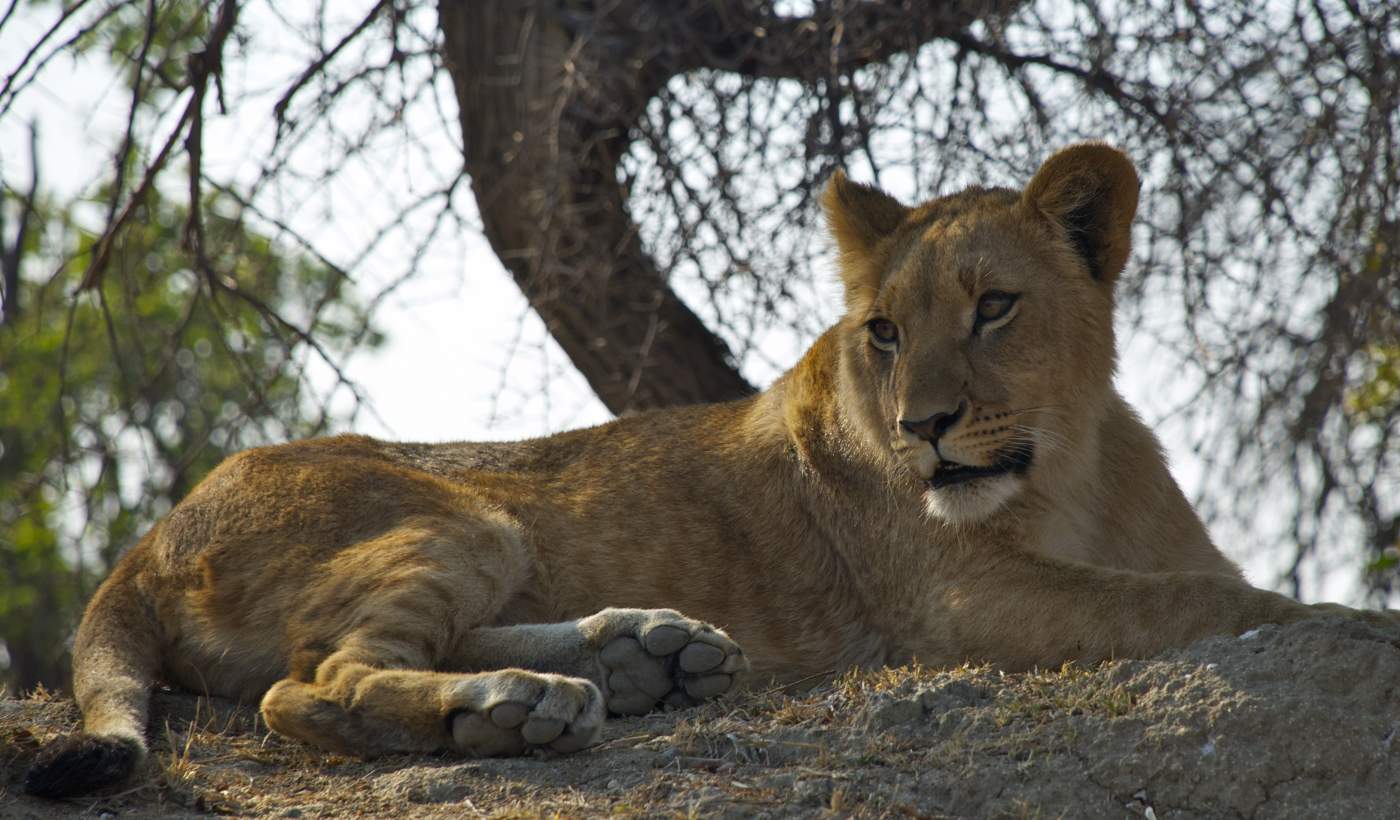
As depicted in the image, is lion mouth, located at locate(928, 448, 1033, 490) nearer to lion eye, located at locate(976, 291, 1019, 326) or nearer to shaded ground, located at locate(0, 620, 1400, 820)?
lion eye, located at locate(976, 291, 1019, 326)

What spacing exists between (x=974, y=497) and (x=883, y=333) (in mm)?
642

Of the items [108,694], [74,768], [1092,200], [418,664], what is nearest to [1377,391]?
[1092,200]

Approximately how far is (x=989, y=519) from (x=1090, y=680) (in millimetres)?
864

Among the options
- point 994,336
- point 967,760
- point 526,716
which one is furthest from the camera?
point 994,336

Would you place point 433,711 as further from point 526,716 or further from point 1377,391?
point 1377,391

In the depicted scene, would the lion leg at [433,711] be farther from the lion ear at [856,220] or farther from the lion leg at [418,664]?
the lion ear at [856,220]

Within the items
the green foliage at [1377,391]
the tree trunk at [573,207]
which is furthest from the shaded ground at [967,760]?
the green foliage at [1377,391]

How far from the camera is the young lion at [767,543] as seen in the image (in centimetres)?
421

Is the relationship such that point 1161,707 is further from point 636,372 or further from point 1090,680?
point 636,372

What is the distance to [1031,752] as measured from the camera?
3516 millimetres

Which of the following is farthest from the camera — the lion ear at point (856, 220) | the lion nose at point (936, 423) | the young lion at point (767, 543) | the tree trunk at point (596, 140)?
the tree trunk at point (596, 140)

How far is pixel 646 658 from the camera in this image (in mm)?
4281

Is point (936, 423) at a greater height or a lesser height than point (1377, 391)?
lesser

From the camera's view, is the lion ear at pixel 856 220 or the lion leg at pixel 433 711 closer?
the lion leg at pixel 433 711
